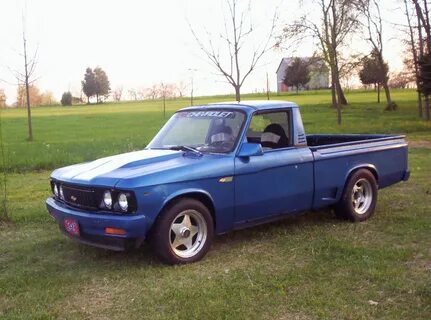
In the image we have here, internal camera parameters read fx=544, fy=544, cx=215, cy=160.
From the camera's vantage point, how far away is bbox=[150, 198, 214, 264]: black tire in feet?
17.4

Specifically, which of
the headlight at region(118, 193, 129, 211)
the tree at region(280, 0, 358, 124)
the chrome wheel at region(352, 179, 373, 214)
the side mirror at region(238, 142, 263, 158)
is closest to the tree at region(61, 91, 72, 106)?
the tree at region(280, 0, 358, 124)

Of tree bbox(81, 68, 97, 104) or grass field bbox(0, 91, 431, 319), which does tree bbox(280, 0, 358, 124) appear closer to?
grass field bbox(0, 91, 431, 319)

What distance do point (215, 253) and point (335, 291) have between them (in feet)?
5.52

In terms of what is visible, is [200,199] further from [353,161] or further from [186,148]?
[353,161]

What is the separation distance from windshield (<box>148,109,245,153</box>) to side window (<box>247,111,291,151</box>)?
0.34 m

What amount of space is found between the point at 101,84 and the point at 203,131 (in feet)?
300

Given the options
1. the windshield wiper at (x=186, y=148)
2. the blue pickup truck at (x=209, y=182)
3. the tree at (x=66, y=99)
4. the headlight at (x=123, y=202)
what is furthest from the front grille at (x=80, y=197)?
the tree at (x=66, y=99)

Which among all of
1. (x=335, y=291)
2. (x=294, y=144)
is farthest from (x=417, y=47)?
(x=335, y=291)

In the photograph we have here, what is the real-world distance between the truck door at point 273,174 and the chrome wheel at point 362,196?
1.03 m

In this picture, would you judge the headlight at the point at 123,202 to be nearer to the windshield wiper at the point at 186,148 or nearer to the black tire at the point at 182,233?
the black tire at the point at 182,233

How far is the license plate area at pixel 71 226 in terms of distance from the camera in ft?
17.8

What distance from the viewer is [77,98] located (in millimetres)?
97812

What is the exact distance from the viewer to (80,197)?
18.0ft

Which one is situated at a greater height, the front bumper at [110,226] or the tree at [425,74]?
the tree at [425,74]
